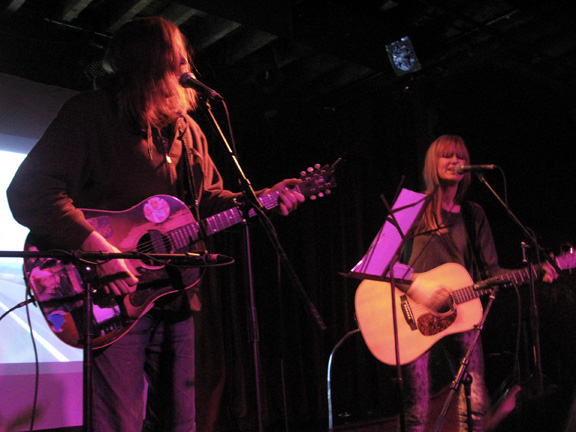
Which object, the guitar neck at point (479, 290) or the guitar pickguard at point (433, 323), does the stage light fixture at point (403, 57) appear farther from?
the guitar pickguard at point (433, 323)

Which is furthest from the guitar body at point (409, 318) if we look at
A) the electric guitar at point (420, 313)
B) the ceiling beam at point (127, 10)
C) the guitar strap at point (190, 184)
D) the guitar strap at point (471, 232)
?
the ceiling beam at point (127, 10)

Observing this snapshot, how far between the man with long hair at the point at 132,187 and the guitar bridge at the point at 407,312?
5.04ft

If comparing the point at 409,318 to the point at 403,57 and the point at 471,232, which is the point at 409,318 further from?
the point at 403,57

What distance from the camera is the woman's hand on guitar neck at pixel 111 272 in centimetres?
180

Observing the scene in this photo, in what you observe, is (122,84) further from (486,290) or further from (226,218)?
(486,290)

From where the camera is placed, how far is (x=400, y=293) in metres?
3.38

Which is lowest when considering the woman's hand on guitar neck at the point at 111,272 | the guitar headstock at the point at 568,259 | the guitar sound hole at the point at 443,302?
the guitar sound hole at the point at 443,302

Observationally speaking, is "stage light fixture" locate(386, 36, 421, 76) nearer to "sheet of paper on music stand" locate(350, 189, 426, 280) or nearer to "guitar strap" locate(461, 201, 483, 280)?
"guitar strap" locate(461, 201, 483, 280)

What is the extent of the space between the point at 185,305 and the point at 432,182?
2.45 m

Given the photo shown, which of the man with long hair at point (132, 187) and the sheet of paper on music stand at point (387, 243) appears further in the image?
the sheet of paper on music stand at point (387, 243)

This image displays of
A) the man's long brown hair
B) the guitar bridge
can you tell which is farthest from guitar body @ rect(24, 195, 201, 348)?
the guitar bridge

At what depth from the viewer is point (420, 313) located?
333cm

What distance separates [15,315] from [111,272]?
2.05m

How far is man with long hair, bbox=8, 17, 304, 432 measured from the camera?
5.94 ft
